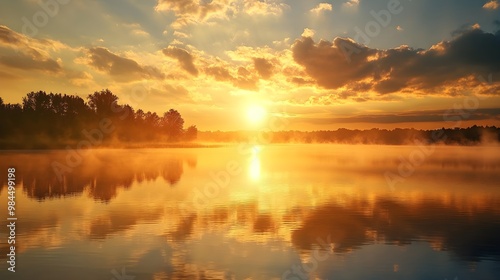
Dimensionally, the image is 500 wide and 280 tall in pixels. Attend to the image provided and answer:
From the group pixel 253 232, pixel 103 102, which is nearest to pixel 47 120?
pixel 103 102

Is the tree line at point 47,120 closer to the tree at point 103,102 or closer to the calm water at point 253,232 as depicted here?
the tree at point 103,102

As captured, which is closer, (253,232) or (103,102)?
(253,232)

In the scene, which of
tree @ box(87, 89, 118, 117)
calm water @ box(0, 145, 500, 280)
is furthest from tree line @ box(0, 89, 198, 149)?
calm water @ box(0, 145, 500, 280)

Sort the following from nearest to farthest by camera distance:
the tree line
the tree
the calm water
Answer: the calm water < the tree line < the tree

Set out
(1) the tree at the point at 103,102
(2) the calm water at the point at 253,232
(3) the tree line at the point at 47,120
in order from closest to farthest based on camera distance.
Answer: (2) the calm water at the point at 253,232 → (3) the tree line at the point at 47,120 → (1) the tree at the point at 103,102

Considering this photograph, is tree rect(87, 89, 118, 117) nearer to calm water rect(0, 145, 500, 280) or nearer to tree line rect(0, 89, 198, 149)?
tree line rect(0, 89, 198, 149)

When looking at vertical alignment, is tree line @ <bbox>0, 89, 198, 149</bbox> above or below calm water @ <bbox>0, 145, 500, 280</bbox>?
above

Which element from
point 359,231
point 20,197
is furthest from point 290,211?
point 20,197

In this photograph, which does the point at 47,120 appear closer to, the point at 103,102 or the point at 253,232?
the point at 103,102

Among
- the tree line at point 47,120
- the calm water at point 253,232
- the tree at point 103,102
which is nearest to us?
the calm water at point 253,232

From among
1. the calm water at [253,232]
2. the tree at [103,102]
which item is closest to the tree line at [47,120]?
Answer: the tree at [103,102]

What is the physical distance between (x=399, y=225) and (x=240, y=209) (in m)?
12.2

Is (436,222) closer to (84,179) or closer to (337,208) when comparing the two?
(337,208)

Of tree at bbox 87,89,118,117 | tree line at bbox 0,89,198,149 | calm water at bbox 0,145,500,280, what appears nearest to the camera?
calm water at bbox 0,145,500,280
